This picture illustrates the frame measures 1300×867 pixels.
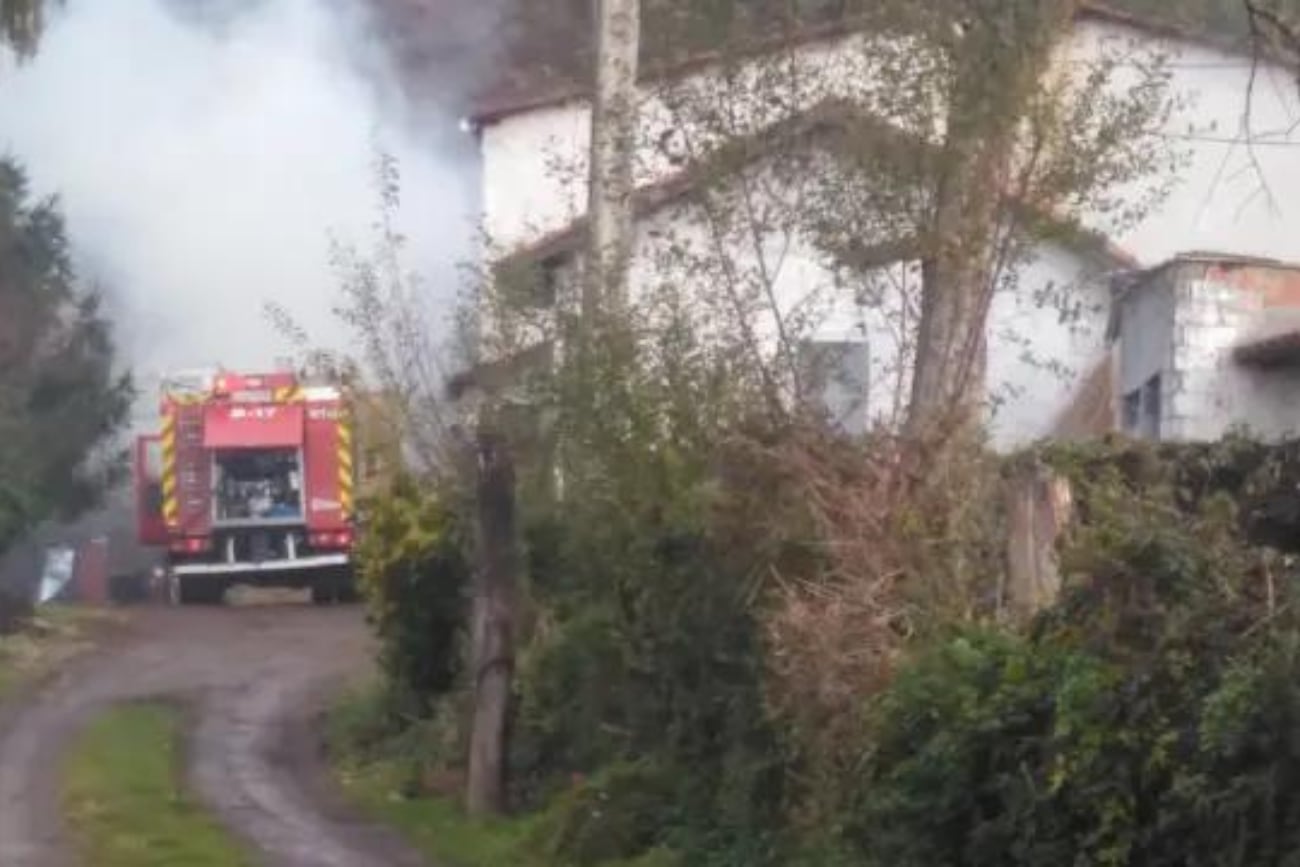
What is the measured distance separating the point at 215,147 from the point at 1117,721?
35937 mm

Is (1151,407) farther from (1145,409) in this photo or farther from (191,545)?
(191,545)

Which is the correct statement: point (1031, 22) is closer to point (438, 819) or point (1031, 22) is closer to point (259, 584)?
point (438, 819)

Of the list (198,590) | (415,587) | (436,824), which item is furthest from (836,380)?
(198,590)

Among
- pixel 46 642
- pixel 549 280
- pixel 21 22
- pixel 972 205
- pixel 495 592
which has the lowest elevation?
pixel 46 642

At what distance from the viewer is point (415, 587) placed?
25.7 m

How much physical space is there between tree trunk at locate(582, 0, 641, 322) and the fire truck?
20.2 meters

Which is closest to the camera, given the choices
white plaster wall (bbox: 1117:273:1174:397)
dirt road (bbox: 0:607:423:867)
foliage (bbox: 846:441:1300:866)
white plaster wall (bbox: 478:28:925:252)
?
foliage (bbox: 846:441:1300:866)

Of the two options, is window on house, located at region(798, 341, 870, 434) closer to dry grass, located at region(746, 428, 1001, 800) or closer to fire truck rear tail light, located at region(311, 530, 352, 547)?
dry grass, located at region(746, 428, 1001, 800)

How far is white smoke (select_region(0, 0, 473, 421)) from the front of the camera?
148 ft

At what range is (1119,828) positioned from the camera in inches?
426

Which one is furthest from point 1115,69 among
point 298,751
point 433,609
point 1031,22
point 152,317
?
point 152,317

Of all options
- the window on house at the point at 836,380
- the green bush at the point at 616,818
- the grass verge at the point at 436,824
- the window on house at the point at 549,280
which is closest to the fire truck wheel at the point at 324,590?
the grass verge at the point at 436,824

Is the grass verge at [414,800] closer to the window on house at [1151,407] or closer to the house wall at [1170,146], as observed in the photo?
the house wall at [1170,146]

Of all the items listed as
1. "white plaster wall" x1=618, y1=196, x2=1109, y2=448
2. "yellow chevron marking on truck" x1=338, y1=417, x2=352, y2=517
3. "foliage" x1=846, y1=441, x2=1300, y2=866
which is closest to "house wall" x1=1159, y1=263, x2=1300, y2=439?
"white plaster wall" x1=618, y1=196, x2=1109, y2=448
